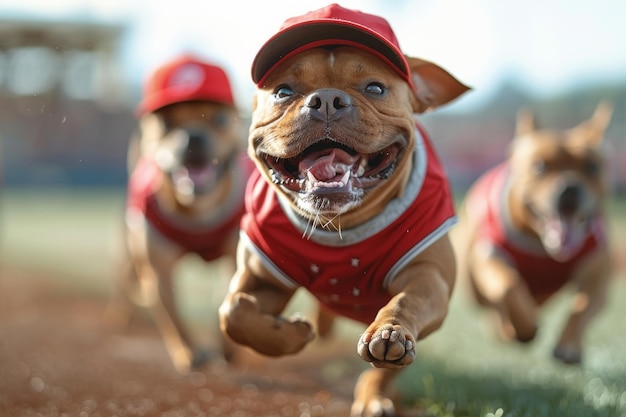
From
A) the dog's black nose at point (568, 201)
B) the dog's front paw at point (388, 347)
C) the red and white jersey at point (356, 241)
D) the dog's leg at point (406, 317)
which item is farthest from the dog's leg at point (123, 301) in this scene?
the dog's front paw at point (388, 347)

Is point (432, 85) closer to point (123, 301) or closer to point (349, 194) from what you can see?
point (349, 194)

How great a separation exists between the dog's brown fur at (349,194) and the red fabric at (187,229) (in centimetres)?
210

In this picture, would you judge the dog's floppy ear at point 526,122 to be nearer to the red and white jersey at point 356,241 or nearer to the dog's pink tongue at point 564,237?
the dog's pink tongue at point 564,237

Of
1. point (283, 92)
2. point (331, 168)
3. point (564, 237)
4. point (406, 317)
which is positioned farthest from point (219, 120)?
point (406, 317)

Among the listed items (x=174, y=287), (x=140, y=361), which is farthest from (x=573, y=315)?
(x=140, y=361)

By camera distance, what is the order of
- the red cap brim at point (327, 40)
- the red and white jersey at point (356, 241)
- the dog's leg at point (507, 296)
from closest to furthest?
1. the red cap brim at point (327, 40)
2. the red and white jersey at point (356, 241)
3. the dog's leg at point (507, 296)

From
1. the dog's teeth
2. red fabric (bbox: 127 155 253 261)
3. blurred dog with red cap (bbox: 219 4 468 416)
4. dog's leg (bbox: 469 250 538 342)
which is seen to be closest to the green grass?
dog's leg (bbox: 469 250 538 342)

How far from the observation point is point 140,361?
5.56 meters

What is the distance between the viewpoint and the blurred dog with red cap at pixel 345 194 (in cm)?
→ 271

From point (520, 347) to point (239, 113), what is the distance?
2.33 metres

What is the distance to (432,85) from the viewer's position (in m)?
3.23

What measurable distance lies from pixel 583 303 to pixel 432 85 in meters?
1.95

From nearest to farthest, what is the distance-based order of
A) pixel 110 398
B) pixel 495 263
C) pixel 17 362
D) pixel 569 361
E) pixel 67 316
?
pixel 110 398
pixel 569 361
pixel 495 263
pixel 17 362
pixel 67 316

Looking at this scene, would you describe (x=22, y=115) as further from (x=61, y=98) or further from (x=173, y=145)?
(x=173, y=145)
